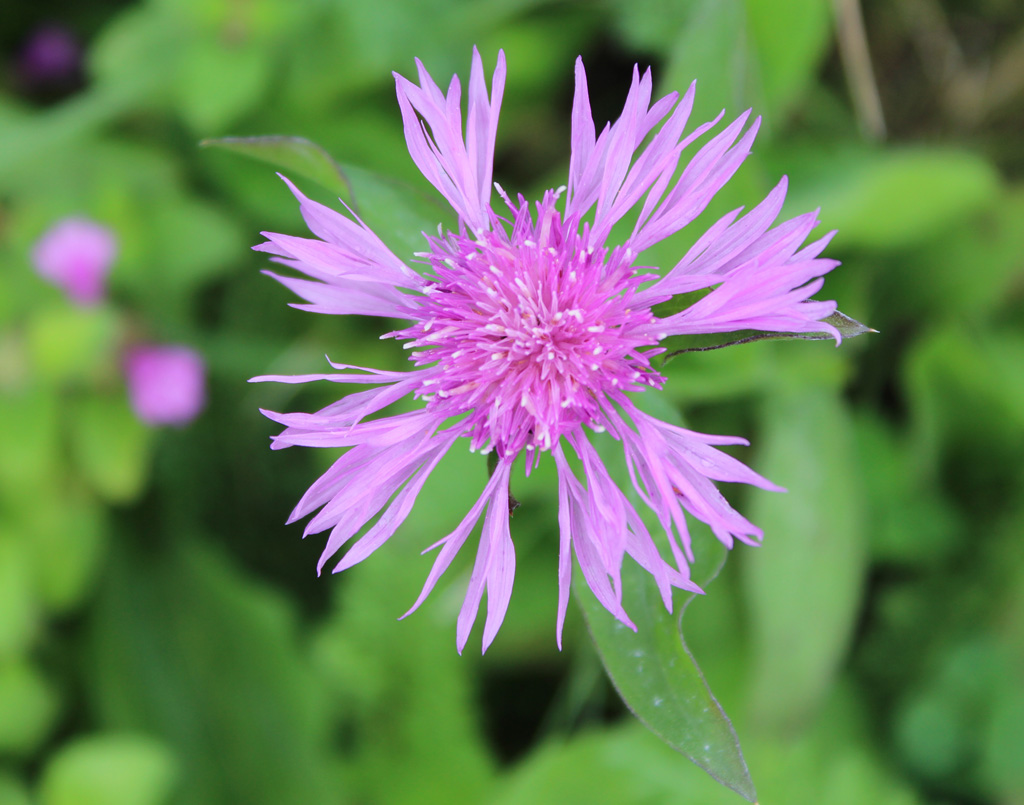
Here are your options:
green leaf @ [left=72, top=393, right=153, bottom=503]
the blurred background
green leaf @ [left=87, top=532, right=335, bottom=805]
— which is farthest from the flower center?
green leaf @ [left=87, top=532, right=335, bottom=805]

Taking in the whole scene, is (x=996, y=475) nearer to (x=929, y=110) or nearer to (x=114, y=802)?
(x=929, y=110)

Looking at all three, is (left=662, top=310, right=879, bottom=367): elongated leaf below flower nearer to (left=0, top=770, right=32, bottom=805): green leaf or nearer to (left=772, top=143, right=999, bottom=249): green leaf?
(left=772, top=143, right=999, bottom=249): green leaf

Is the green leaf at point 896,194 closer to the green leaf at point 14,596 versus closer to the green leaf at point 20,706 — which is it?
the green leaf at point 14,596

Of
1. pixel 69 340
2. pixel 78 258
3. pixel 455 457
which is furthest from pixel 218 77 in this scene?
pixel 455 457

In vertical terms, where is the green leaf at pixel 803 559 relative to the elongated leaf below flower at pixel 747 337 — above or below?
below

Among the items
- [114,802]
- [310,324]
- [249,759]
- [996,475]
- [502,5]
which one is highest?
[502,5]

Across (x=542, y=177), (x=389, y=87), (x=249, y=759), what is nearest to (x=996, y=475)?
(x=542, y=177)

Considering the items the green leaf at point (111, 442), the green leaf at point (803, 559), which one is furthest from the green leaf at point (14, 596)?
the green leaf at point (803, 559)
